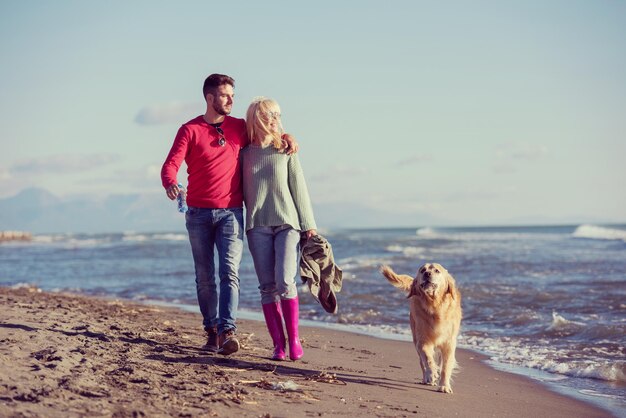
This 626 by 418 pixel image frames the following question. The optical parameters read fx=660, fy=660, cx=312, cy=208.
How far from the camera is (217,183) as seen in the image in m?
5.29

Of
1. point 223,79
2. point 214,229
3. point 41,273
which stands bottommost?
point 41,273

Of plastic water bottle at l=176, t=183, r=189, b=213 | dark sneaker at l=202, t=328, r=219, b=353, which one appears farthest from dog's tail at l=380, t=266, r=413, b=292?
plastic water bottle at l=176, t=183, r=189, b=213

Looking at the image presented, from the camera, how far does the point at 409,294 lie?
538cm

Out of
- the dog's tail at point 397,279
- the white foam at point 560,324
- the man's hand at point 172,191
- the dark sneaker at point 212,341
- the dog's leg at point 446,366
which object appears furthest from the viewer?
the white foam at point 560,324

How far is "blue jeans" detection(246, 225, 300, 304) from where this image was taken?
207 inches

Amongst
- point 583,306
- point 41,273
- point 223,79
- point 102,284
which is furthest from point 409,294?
point 41,273

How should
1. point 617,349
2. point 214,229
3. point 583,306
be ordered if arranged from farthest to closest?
1. point 583,306
2. point 617,349
3. point 214,229

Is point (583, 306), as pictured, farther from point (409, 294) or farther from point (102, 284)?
point (102, 284)

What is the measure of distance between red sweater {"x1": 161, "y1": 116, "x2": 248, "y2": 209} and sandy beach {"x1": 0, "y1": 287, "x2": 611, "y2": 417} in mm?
1295

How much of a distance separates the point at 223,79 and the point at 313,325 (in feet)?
14.3

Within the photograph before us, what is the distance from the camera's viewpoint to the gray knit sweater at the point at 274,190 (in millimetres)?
5246

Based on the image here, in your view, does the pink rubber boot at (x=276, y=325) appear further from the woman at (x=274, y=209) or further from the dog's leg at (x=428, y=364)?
the dog's leg at (x=428, y=364)

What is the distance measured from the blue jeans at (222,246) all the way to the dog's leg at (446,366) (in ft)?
5.55

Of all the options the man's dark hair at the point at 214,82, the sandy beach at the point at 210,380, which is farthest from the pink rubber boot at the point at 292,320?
the man's dark hair at the point at 214,82
